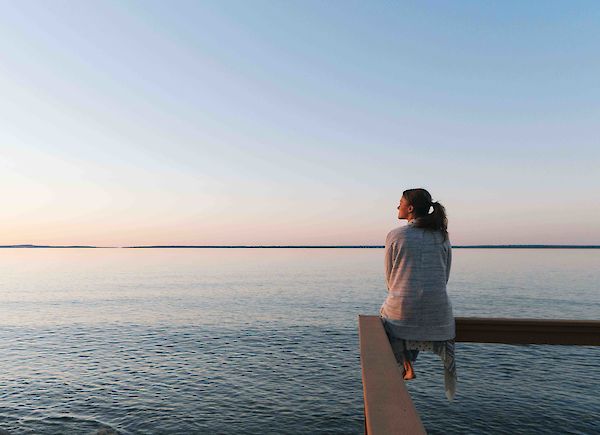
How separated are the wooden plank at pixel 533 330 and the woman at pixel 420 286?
9.9 inches

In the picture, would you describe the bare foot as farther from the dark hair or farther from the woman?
the dark hair

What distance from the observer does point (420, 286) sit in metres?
3.38

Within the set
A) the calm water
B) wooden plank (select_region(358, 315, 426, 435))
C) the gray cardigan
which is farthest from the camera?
the calm water

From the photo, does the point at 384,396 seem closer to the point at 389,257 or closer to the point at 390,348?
the point at 390,348

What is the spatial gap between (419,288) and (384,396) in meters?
1.63

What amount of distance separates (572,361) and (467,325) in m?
22.4

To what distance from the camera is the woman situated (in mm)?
3348

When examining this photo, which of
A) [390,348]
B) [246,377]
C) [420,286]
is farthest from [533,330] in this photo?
[246,377]

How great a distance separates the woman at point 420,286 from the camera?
11.0 ft

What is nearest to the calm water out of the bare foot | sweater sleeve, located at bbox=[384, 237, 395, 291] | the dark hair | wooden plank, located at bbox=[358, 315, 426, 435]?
the bare foot

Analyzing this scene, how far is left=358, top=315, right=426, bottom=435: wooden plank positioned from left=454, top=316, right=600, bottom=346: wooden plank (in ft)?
3.61

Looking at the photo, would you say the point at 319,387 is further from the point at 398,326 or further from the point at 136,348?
the point at 398,326

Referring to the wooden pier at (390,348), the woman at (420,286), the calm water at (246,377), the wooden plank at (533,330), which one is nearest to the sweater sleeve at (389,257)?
the woman at (420,286)

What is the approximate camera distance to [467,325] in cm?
351
